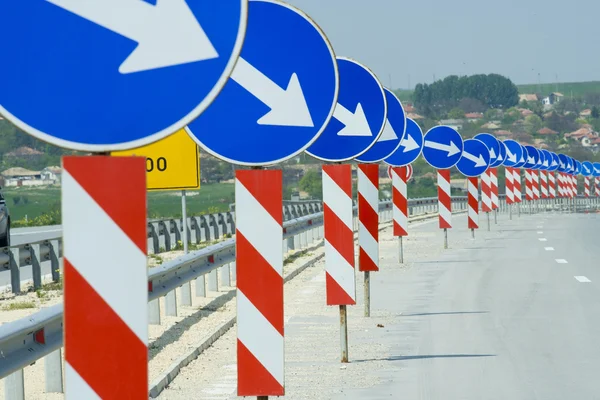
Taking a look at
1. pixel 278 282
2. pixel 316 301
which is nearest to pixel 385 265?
pixel 316 301

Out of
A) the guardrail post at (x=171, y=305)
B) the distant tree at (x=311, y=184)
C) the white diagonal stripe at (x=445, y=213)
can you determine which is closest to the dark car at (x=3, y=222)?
the white diagonal stripe at (x=445, y=213)

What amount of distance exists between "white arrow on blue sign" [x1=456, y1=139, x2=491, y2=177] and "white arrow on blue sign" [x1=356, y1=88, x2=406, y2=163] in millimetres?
18642

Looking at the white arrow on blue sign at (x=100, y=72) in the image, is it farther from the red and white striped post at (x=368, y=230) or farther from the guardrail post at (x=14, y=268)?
the guardrail post at (x=14, y=268)

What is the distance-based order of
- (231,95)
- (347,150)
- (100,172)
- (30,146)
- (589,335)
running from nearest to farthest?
(100,172) → (231,95) → (347,150) → (589,335) → (30,146)

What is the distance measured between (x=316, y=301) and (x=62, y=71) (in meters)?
13.5

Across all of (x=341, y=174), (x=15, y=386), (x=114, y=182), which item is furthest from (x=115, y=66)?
(x=341, y=174)

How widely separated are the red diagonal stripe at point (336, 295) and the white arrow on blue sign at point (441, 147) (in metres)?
18.9

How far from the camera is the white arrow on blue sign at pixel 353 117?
12336 mm

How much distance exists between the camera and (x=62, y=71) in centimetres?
448

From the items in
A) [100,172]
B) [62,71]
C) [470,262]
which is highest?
[62,71]

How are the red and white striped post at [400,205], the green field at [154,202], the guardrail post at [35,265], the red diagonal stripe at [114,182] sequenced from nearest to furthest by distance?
the red diagonal stripe at [114,182], the guardrail post at [35,265], the red and white striped post at [400,205], the green field at [154,202]

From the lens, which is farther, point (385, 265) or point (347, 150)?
point (385, 265)

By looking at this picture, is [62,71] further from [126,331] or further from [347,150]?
[347,150]

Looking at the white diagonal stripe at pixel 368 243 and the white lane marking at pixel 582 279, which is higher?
the white diagonal stripe at pixel 368 243
